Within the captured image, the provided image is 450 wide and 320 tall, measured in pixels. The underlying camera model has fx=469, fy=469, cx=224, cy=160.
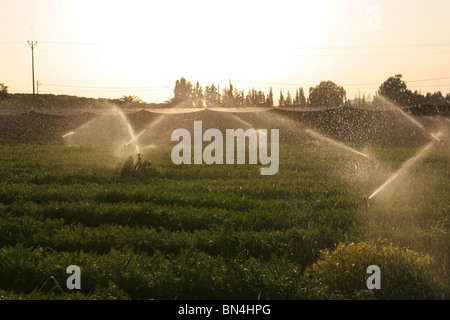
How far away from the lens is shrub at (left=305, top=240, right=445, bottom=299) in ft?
15.9

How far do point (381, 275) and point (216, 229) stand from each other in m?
3.11

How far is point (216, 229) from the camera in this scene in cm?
760

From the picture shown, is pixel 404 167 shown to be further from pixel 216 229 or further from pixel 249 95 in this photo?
pixel 249 95

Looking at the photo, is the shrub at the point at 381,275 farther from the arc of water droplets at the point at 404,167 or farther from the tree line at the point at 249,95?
the tree line at the point at 249,95

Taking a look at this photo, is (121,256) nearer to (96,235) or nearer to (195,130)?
(96,235)

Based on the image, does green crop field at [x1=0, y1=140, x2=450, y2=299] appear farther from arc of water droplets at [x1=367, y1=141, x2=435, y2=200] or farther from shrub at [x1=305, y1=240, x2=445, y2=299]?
arc of water droplets at [x1=367, y1=141, x2=435, y2=200]

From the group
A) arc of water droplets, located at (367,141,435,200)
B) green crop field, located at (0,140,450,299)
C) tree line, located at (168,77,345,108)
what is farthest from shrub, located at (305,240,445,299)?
tree line, located at (168,77,345,108)

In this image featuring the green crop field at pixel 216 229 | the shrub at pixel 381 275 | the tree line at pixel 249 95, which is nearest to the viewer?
the shrub at pixel 381 275

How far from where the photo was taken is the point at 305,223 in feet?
25.5

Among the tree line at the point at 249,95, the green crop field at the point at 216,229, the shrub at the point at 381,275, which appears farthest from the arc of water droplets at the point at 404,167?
the tree line at the point at 249,95

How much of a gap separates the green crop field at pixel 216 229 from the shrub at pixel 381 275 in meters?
0.01

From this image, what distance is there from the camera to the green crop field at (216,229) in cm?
516

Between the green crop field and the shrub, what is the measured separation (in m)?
0.01
